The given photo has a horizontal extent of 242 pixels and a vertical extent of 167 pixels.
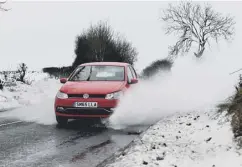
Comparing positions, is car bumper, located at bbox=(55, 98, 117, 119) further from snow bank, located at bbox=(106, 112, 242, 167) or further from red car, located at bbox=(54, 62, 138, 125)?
snow bank, located at bbox=(106, 112, 242, 167)

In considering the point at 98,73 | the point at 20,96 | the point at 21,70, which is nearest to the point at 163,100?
the point at 98,73

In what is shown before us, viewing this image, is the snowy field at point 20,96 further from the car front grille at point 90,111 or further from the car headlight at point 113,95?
the car headlight at point 113,95

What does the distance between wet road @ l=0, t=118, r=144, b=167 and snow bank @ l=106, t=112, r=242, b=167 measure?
2.21 feet

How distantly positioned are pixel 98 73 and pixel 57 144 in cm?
383

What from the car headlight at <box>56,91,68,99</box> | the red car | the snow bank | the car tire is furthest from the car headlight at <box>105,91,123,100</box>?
Answer: the snow bank

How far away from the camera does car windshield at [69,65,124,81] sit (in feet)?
35.8

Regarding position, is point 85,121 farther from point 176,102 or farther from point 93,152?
point 93,152

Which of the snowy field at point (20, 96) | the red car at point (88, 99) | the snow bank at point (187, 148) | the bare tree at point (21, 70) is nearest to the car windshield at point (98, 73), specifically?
the red car at point (88, 99)

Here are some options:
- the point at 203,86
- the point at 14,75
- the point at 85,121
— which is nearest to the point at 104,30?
the point at 14,75

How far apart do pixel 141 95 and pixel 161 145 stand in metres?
5.18

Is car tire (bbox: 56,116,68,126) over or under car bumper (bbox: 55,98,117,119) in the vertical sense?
under

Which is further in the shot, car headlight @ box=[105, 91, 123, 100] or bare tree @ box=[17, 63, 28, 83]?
bare tree @ box=[17, 63, 28, 83]

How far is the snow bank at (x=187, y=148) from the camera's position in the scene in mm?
5236

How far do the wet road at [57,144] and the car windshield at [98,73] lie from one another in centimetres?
139
